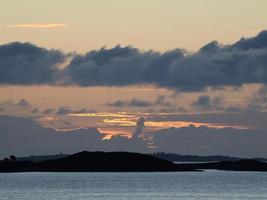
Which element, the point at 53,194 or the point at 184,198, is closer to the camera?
the point at 184,198

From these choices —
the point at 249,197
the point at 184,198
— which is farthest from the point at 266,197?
the point at 184,198

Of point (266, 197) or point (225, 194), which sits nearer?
point (266, 197)

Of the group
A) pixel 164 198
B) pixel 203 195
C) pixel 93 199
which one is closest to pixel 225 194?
pixel 203 195

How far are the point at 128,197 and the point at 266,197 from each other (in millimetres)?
21066

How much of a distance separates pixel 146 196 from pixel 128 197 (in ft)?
15.8

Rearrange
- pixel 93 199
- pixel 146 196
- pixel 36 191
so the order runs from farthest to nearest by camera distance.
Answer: pixel 36 191
pixel 146 196
pixel 93 199

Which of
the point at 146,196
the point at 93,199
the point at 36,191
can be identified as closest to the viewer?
the point at 93,199

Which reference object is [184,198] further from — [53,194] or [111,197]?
[53,194]

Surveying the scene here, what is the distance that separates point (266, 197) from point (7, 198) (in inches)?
1548

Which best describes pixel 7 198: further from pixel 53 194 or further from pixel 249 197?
pixel 249 197

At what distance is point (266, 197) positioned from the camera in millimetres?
142000

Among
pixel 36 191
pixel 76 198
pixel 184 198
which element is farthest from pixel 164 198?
pixel 36 191

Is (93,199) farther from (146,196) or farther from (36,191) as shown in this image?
(36,191)

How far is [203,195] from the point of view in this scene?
485 feet
